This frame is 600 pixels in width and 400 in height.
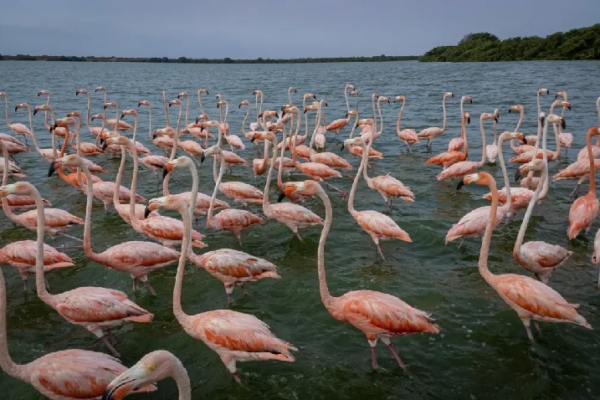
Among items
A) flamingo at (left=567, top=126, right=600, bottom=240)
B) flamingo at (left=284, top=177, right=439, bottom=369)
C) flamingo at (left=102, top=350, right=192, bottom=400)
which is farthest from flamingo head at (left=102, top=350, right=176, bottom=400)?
flamingo at (left=567, top=126, right=600, bottom=240)

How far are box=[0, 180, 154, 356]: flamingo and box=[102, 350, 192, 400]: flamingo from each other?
240 cm

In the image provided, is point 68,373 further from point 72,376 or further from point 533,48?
point 533,48

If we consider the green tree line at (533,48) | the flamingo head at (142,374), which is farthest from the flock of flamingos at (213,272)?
the green tree line at (533,48)

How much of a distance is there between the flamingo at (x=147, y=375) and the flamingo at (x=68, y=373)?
1.32 m

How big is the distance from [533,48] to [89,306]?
66219mm

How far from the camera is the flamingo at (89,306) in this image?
4.98m

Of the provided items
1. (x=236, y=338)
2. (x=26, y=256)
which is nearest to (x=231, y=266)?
(x=236, y=338)

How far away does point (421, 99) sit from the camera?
1148 inches

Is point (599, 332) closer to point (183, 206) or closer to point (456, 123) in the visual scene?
point (183, 206)

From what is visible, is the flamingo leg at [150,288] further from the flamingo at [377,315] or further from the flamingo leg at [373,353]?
the flamingo leg at [373,353]

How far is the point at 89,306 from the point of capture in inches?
197

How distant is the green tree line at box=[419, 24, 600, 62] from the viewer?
2063 inches

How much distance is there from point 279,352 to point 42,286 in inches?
110

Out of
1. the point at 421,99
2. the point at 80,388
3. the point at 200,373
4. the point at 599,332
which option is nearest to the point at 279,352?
the point at 200,373
